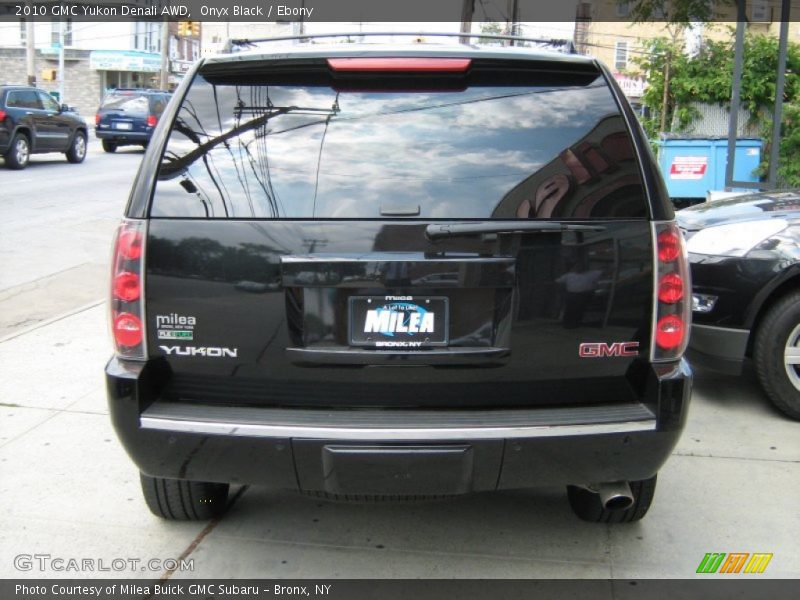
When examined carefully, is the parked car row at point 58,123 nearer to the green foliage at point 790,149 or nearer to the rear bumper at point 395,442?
the green foliage at point 790,149

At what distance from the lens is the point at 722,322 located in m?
5.00

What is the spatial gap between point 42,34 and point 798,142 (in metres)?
54.7

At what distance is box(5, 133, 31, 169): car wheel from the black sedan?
17041mm

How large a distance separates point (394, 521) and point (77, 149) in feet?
65.2

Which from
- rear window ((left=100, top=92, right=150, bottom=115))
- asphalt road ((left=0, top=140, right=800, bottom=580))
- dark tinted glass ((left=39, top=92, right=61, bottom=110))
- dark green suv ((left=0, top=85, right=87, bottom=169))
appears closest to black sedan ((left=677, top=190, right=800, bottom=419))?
asphalt road ((left=0, top=140, right=800, bottom=580))

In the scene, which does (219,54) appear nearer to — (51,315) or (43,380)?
(43,380)

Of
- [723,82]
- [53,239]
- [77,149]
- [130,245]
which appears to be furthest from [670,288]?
[77,149]

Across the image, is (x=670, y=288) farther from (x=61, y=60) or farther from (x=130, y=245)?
(x=61, y=60)

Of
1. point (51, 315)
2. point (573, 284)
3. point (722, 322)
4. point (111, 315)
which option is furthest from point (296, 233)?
point (51, 315)

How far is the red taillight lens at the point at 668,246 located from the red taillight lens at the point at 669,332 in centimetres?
21

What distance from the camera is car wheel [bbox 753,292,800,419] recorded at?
→ 492cm

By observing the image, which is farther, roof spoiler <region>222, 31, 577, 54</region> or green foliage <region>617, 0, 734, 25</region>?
green foliage <region>617, 0, 734, 25</region>

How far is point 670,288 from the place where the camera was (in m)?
2.97

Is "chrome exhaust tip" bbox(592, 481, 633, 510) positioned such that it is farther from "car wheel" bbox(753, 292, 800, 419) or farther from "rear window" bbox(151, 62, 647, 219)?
"car wheel" bbox(753, 292, 800, 419)
